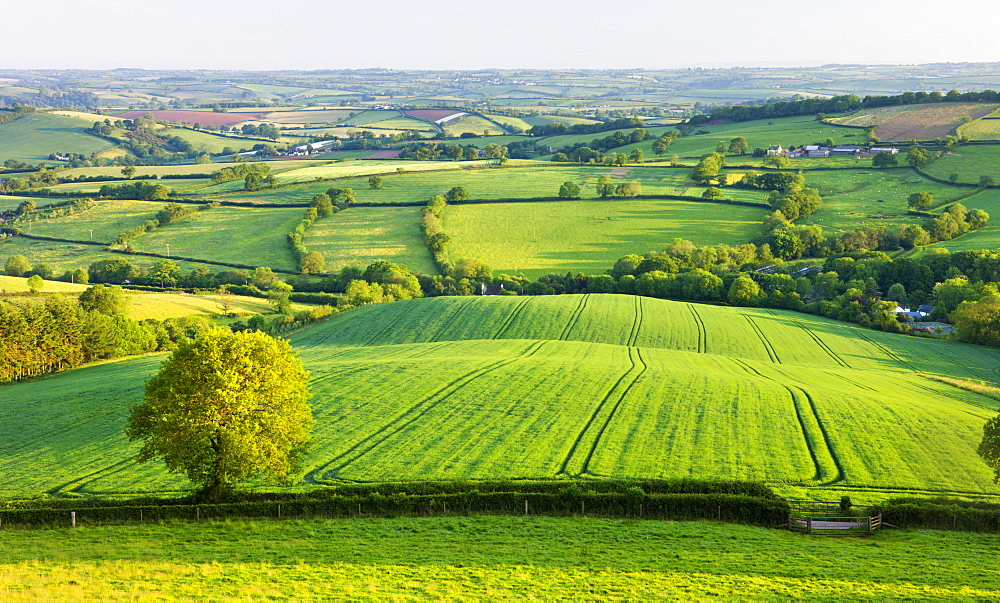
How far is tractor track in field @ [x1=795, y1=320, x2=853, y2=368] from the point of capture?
71.2m

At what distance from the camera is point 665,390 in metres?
53.6

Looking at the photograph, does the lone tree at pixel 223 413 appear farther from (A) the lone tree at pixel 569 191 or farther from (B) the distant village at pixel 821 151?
(B) the distant village at pixel 821 151

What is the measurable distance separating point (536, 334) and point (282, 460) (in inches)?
1727

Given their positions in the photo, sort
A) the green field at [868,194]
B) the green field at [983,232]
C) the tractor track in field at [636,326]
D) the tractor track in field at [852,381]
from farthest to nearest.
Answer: the green field at [868,194], the green field at [983,232], the tractor track in field at [636,326], the tractor track in field at [852,381]

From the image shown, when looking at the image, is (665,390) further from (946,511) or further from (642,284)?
(642,284)

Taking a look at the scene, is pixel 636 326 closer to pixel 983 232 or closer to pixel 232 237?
pixel 983 232

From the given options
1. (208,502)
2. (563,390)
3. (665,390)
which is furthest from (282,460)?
(665,390)

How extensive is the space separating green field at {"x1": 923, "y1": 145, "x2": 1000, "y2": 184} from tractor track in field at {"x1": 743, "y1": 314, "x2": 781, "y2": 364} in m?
89.0

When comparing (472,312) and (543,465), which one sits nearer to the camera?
(543,465)

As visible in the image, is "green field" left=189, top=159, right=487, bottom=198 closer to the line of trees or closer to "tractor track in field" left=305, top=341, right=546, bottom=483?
the line of trees

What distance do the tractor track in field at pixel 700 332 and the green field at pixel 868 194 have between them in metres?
55.9

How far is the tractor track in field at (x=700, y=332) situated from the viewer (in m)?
72.8

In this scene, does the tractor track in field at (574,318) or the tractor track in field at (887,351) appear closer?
the tractor track in field at (887,351)

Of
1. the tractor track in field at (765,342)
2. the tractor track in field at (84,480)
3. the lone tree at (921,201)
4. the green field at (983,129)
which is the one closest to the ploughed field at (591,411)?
the tractor track in field at (84,480)
